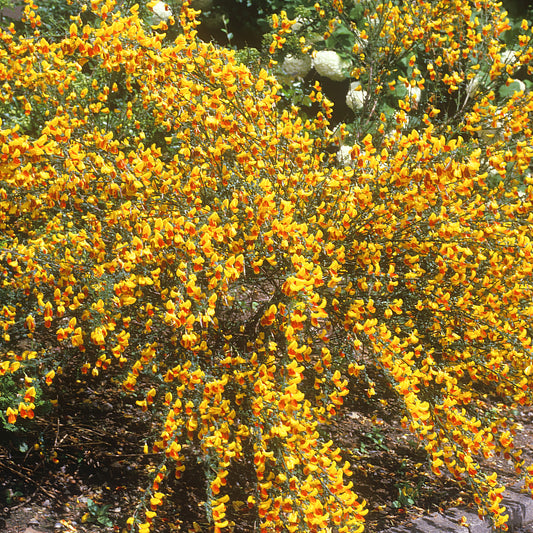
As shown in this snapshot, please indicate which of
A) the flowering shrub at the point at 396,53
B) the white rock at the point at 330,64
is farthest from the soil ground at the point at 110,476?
the white rock at the point at 330,64

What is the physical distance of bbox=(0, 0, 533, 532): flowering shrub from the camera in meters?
2.13

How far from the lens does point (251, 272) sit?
300cm

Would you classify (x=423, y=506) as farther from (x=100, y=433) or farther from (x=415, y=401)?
(x=100, y=433)

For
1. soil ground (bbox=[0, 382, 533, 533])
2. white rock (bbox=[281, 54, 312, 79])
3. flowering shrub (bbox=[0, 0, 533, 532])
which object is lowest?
soil ground (bbox=[0, 382, 533, 533])

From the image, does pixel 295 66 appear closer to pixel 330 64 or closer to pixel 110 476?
pixel 330 64

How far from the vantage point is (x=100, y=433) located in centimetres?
299

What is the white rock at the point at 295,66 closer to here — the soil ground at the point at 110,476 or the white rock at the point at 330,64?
the white rock at the point at 330,64

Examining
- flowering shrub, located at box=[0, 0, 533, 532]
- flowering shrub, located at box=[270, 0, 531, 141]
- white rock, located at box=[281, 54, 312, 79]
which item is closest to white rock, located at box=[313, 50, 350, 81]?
flowering shrub, located at box=[270, 0, 531, 141]

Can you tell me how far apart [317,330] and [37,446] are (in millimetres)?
1697

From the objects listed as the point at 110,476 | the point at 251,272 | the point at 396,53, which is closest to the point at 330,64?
the point at 396,53

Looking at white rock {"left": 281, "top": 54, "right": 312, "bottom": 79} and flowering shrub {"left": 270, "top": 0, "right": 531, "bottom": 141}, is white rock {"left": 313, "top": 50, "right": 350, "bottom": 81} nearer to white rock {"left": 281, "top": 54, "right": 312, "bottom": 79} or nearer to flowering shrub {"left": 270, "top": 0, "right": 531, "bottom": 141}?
Answer: flowering shrub {"left": 270, "top": 0, "right": 531, "bottom": 141}

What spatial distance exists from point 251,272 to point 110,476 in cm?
126

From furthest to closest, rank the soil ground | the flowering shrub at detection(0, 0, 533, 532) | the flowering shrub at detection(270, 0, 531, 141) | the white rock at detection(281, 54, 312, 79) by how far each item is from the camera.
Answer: the white rock at detection(281, 54, 312, 79), the flowering shrub at detection(270, 0, 531, 141), the soil ground, the flowering shrub at detection(0, 0, 533, 532)

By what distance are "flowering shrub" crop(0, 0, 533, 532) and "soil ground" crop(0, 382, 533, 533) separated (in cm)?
15
